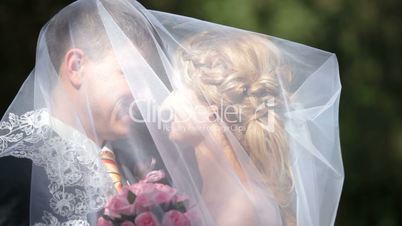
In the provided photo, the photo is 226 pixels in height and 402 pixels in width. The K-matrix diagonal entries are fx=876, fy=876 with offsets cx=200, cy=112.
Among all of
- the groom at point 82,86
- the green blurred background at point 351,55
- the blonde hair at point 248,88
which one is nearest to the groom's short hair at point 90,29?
the groom at point 82,86

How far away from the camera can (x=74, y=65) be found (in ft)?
A: 8.96

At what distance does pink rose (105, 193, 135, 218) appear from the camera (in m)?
2.47

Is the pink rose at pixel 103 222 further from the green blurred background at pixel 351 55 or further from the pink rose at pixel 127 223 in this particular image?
the green blurred background at pixel 351 55

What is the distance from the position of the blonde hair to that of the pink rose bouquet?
1.25 feet

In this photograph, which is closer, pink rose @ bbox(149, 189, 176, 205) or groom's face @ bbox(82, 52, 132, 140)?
pink rose @ bbox(149, 189, 176, 205)

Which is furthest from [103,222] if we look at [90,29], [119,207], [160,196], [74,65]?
[90,29]

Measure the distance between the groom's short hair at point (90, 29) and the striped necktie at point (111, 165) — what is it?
0.30 metres

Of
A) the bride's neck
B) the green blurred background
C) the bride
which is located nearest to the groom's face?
the bride

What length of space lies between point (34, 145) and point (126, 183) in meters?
0.31

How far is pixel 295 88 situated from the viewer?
2977mm

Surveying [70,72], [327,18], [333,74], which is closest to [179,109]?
[70,72]

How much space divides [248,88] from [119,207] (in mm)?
625

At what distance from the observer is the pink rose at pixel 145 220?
8.16ft

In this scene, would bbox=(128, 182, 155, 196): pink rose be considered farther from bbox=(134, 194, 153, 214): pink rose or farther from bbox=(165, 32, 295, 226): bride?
bbox=(165, 32, 295, 226): bride
